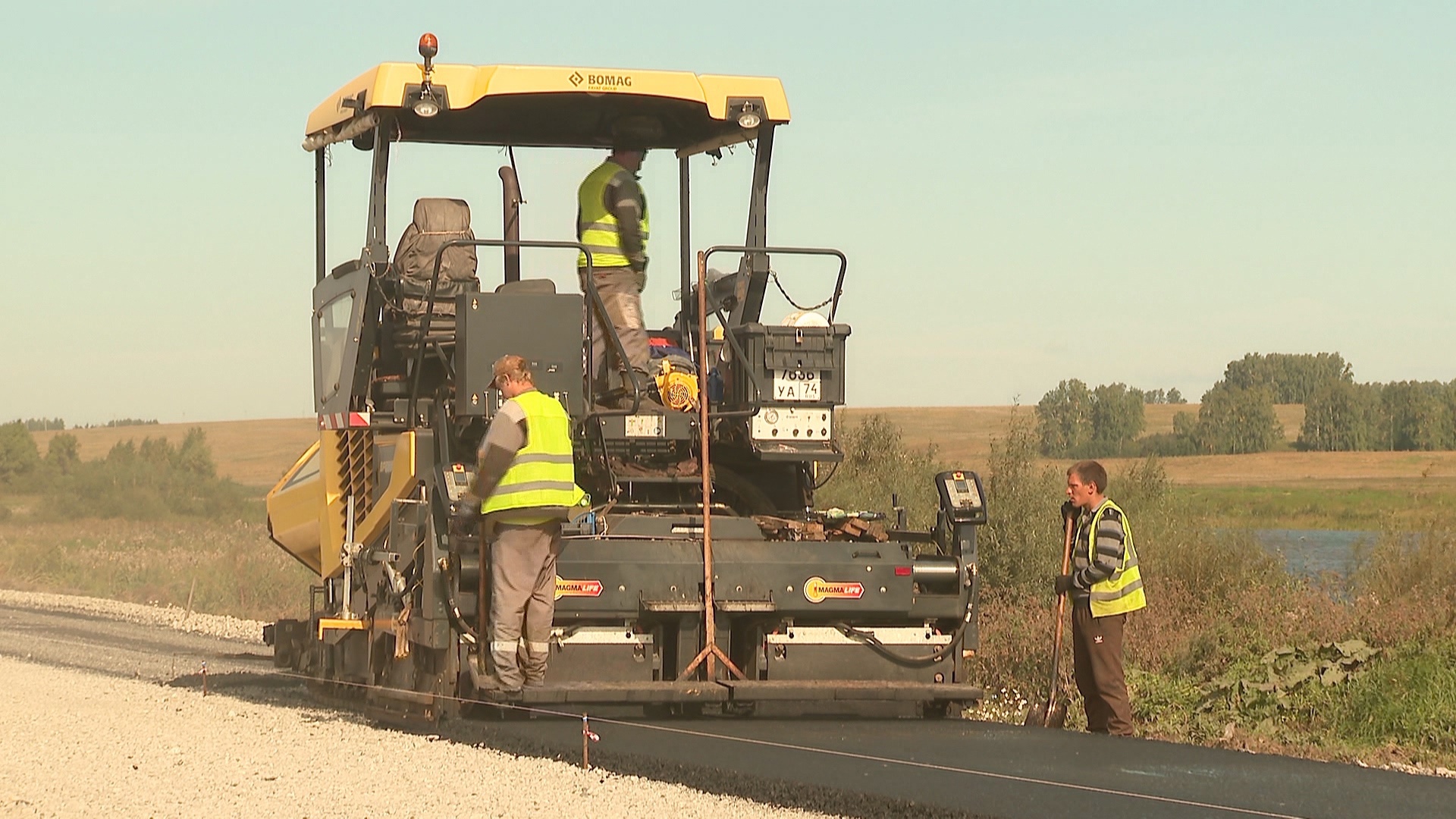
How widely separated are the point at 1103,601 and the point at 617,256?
123 inches

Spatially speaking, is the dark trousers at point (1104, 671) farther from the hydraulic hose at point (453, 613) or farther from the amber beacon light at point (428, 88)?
the amber beacon light at point (428, 88)

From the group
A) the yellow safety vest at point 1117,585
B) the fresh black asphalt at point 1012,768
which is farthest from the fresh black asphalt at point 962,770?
the yellow safety vest at point 1117,585

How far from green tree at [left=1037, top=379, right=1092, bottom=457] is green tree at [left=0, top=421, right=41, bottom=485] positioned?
24342mm

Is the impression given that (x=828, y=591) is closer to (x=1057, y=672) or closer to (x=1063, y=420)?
(x=1057, y=672)

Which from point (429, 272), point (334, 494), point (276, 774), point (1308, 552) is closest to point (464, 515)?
point (429, 272)

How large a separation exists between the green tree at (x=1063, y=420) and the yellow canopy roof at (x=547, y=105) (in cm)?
770

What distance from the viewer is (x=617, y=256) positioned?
386 inches

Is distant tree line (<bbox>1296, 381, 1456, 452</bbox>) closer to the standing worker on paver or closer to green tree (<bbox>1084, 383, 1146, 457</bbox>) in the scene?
green tree (<bbox>1084, 383, 1146, 457</bbox>)

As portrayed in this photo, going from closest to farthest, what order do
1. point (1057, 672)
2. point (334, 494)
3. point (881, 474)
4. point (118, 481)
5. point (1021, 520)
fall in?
point (1057, 672)
point (334, 494)
point (1021, 520)
point (881, 474)
point (118, 481)

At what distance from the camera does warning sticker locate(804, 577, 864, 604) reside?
8867 mm

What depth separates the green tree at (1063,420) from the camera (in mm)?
18922

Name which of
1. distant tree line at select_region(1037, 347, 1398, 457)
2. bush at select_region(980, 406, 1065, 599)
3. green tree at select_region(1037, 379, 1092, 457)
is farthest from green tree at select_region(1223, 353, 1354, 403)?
bush at select_region(980, 406, 1065, 599)

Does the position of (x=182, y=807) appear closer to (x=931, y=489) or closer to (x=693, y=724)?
(x=693, y=724)

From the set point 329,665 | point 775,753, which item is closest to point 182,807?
point 775,753
